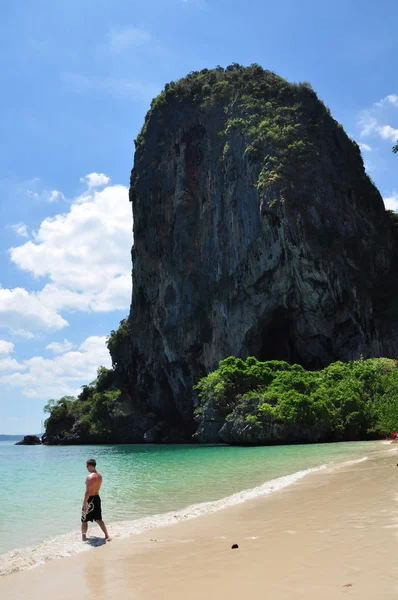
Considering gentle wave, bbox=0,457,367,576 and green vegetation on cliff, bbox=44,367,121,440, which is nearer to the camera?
gentle wave, bbox=0,457,367,576

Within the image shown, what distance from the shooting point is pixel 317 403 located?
30812mm

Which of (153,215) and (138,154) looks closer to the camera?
(153,215)

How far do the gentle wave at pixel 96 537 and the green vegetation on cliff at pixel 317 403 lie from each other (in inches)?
772

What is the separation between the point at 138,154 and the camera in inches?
2793

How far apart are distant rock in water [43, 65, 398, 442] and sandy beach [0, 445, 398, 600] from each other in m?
38.4

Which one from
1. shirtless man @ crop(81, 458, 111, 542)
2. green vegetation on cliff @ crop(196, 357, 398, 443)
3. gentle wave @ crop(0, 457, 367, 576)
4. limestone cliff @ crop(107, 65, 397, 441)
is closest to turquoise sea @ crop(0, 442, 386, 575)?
gentle wave @ crop(0, 457, 367, 576)

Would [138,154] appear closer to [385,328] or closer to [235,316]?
[235,316]

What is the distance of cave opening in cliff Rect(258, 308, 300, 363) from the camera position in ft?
163

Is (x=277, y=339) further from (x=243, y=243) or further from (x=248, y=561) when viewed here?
(x=248, y=561)

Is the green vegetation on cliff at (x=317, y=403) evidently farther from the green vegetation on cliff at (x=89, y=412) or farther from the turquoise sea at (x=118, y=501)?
the green vegetation on cliff at (x=89, y=412)

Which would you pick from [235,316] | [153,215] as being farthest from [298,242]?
[153,215]

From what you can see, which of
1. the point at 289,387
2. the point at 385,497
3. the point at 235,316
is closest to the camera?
the point at 385,497

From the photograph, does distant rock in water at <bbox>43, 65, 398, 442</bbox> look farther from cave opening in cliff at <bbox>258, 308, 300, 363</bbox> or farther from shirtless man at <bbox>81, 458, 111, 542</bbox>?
shirtless man at <bbox>81, 458, 111, 542</bbox>

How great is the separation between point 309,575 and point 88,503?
4.03 m
